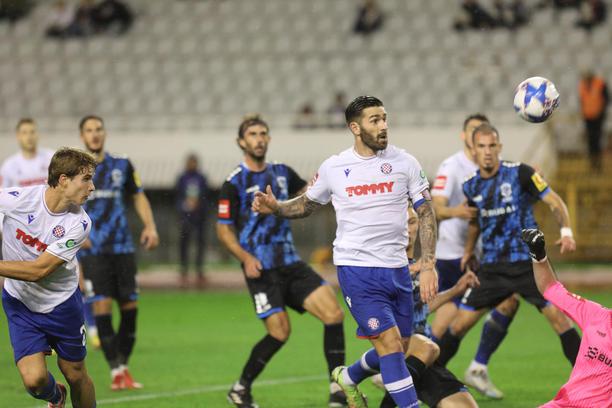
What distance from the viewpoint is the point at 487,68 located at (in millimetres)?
23016

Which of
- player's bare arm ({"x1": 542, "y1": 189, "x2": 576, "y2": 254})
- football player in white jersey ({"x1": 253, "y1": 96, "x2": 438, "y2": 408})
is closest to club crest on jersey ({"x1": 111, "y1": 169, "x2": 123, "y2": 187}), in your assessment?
football player in white jersey ({"x1": 253, "y1": 96, "x2": 438, "y2": 408})

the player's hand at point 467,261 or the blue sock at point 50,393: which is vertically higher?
the player's hand at point 467,261

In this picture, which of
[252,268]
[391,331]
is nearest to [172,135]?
[252,268]

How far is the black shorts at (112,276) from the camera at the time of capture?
1010 cm

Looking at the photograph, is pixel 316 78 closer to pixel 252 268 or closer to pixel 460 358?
pixel 460 358

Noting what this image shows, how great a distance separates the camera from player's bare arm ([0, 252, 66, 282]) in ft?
21.7

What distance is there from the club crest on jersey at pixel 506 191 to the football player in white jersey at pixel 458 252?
11.1 inches

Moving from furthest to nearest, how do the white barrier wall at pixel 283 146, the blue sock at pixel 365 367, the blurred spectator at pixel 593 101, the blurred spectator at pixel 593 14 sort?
the blurred spectator at pixel 593 14 → the white barrier wall at pixel 283 146 → the blurred spectator at pixel 593 101 → the blue sock at pixel 365 367

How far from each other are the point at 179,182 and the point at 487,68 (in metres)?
7.14

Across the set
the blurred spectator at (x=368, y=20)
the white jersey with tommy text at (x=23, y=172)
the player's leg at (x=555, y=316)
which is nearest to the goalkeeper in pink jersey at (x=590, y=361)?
the player's leg at (x=555, y=316)

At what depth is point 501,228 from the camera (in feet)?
30.0

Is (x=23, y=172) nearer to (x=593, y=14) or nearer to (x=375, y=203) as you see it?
(x=375, y=203)

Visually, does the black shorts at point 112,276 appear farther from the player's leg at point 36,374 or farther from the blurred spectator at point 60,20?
the blurred spectator at point 60,20

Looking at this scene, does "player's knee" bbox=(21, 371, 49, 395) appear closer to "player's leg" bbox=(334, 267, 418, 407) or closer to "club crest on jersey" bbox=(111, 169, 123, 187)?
"player's leg" bbox=(334, 267, 418, 407)
